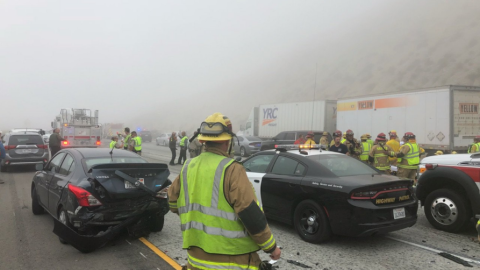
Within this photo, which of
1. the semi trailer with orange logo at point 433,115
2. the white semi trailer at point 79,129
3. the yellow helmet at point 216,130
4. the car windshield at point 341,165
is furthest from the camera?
the white semi trailer at point 79,129

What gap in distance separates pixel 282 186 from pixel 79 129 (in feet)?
60.0

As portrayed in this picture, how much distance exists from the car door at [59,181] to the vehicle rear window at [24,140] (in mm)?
9597

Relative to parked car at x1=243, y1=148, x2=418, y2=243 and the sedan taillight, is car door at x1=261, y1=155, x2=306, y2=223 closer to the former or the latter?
parked car at x1=243, y1=148, x2=418, y2=243

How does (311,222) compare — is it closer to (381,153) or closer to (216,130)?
(216,130)

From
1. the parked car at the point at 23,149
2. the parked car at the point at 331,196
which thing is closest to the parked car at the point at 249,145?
the parked car at the point at 23,149

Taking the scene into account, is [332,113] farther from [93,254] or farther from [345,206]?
[93,254]

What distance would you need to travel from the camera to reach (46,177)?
6414 mm

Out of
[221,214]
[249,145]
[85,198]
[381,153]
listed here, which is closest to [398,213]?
[221,214]

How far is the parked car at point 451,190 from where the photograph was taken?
5.65 metres

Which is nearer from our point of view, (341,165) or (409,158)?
(341,165)

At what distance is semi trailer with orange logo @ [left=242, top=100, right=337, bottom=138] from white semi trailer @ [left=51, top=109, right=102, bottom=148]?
1101 centimetres

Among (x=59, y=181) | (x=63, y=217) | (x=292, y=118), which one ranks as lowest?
(x=63, y=217)

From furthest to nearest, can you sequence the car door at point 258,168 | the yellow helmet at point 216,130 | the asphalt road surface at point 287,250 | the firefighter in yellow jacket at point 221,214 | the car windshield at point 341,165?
the car door at point 258,168
the car windshield at point 341,165
the asphalt road surface at point 287,250
the yellow helmet at point 216,130
the firefighter in yellow jacket at point 221,214

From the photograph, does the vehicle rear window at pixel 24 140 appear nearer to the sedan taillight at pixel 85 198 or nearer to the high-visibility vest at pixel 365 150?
the sedan taillight at pixel 85 198
